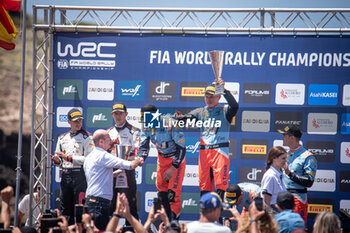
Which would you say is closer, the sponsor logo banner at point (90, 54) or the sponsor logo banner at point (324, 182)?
the sponsor logo banner at point (324, 182)

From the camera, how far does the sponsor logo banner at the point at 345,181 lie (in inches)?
248

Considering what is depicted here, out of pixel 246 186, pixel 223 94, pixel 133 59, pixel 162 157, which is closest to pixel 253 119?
pixel 223 94

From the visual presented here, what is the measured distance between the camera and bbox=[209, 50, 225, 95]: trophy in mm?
6312

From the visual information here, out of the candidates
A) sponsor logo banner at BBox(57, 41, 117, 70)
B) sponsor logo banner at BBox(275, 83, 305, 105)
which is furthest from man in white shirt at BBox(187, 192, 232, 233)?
sponsor logo banner at BBox(57, 41, 117, 70)

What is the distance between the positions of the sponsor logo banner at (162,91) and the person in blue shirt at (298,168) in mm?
1765

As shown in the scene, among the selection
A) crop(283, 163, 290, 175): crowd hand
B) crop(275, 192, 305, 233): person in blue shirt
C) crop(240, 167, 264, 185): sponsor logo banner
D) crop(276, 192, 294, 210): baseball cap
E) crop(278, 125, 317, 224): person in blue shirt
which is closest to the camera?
crop(275, 192, 305, 233): person in blue shirt

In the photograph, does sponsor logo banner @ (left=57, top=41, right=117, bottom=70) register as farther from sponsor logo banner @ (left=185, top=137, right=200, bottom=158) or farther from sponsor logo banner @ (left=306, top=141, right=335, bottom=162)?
sponsor logo banner @ (left=306, top=141, right=335, bottom=162)

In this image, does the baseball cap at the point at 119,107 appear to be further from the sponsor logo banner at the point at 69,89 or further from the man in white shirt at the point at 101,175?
the man in white shirt at the point at 101,175

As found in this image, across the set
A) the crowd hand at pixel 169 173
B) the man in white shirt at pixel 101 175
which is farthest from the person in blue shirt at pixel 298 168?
the man in white shirt at pixel 101 175

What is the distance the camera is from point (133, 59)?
655cm

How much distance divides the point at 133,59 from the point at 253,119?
6.65 ft

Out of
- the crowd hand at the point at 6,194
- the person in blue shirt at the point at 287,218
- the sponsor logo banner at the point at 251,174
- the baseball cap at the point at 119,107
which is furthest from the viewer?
the baseball cap at the point at 119,107

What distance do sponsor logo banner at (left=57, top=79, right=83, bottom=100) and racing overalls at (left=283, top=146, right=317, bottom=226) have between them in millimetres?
3334

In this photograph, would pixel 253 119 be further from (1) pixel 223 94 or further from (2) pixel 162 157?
(2) pixel 162 157
